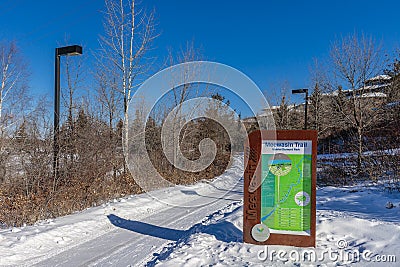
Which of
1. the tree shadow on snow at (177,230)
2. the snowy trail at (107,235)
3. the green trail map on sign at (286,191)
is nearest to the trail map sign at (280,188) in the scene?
the green trail map on sign at (286,191)

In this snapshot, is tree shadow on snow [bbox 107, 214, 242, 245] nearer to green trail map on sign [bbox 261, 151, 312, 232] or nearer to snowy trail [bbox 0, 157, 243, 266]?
snowy trail [bbox 0, 157, 243, 266]

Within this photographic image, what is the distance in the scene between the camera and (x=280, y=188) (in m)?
4.31

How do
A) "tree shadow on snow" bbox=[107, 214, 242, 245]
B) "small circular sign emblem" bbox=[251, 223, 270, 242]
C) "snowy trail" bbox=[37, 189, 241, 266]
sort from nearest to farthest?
"snowy trail" bbox=[37, 189, 241, 266], "small circular sign emblem" bbox=[251, 223, 270, 242], "tree shadow on snow" bbox=[107, 214, 242, 245]

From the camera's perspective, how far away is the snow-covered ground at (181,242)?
3881 millimetres

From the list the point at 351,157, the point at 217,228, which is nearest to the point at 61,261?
the point at 217,228

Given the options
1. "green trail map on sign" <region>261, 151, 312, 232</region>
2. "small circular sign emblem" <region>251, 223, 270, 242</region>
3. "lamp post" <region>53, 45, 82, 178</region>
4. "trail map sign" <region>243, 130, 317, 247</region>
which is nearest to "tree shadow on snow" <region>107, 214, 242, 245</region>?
"small circular sign emblem" <region>251, 223, 270, 242</region>

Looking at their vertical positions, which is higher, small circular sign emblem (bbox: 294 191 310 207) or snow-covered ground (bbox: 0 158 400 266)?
small circular sign emblem (bbox: 294 191 310 207)

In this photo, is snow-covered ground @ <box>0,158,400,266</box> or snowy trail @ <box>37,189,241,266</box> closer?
snow-covered ground @ <box>0,158,400,266</box>

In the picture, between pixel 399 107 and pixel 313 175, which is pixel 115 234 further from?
pixel 399 107

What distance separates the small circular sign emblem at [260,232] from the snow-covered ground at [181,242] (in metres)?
0.14

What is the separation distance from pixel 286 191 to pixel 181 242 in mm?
1857

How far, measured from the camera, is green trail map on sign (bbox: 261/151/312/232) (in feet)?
13.8

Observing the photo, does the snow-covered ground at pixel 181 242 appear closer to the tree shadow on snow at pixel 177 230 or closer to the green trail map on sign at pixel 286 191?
the tree shadow on snow at pixel 177 230

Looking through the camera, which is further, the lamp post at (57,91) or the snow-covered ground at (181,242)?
the lamp post at (57,91)
